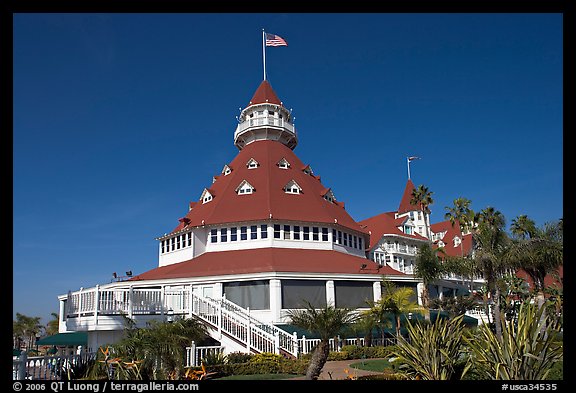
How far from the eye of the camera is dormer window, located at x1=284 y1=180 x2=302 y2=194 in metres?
41.2

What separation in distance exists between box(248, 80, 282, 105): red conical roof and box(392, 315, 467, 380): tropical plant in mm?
40535

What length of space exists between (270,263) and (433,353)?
2156 cm

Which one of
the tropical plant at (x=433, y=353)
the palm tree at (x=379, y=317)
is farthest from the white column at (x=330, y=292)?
the tropical plant at (x=433, y=353)

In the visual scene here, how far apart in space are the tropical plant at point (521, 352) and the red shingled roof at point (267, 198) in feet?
88.8

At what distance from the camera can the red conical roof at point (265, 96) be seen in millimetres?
50469

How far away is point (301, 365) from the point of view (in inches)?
719

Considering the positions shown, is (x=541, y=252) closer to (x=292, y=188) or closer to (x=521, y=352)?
(x=292, y=188)

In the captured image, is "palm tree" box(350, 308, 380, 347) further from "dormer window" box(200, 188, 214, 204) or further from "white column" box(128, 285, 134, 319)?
"dormer window" box(200, 188, 214, 204)

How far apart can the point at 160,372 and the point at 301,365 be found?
6.72 metres

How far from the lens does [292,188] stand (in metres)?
41.5

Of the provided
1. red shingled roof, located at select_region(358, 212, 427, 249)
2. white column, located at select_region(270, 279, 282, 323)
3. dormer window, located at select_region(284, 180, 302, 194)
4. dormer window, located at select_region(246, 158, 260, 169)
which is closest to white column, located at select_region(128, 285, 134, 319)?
white column, located at select_region(270, 279, 282, 323)

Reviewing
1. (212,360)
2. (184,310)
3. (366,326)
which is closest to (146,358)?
(212,360)

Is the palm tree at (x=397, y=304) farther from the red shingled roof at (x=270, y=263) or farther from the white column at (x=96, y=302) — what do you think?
the white column at (x=96, y=302)
